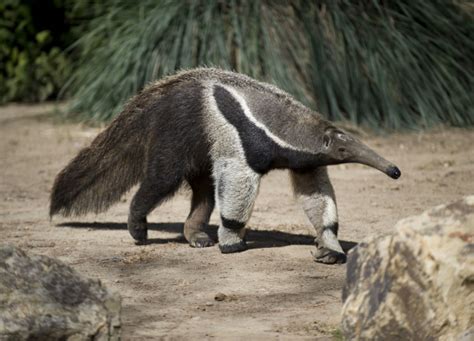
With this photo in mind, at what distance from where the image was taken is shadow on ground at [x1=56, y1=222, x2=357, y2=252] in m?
7.29

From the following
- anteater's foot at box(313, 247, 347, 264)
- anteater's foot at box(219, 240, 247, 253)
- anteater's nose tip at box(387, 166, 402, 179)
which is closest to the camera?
anteater's nose tip at box(387, 166, 402, 179)

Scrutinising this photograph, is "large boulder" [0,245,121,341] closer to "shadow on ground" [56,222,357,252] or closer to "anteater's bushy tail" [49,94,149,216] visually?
"shadow on ground" [56,222,357,252]

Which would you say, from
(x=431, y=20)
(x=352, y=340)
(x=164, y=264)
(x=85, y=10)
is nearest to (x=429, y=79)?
(x=431, y=20)

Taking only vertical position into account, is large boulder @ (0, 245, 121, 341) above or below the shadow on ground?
above

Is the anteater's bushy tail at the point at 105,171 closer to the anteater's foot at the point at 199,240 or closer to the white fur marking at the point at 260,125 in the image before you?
the anteater's foot at the point at 199,240

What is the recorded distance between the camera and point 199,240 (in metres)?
7.24

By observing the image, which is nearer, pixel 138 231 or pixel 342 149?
pixel 342 149

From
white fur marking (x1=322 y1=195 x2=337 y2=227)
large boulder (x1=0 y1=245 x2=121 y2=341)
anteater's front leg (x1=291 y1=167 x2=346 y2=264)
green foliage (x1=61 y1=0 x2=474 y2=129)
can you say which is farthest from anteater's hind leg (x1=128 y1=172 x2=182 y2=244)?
green foliage (x1=61 y1=0 x2=474 y2=129)

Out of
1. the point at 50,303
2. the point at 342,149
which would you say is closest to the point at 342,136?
the point at 342,149

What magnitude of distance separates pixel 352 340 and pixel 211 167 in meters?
2.99

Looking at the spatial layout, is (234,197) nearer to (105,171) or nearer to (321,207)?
(321,207)

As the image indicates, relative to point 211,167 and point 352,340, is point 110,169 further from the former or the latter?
point 352,340

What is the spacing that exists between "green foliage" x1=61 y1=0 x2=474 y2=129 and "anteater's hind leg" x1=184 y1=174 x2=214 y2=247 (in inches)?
174

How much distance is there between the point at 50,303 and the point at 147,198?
10.3 feet
